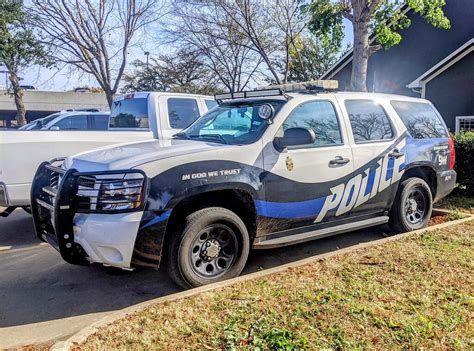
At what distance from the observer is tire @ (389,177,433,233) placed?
5664 mm

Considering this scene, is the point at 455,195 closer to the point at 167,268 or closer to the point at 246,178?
the point at 246,178

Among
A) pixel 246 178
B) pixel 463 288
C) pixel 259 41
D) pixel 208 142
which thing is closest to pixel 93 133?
pixel 208 142

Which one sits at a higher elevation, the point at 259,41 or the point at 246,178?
the point at 259,41

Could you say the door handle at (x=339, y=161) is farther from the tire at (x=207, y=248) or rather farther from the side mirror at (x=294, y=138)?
the tire at (x=207, y=248)

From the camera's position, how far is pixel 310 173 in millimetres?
4648

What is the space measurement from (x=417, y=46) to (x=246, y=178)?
64.3 feet

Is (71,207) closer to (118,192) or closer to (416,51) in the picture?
(118,192)

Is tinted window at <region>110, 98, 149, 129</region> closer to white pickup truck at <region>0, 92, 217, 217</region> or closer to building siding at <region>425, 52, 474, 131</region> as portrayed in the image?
white pickup truck at <region>0, 92, 217, 217</region>

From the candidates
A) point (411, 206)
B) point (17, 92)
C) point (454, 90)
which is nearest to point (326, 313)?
point (411, 206)

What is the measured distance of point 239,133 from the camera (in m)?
4.62

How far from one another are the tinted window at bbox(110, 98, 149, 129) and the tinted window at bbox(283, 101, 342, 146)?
3543 mm

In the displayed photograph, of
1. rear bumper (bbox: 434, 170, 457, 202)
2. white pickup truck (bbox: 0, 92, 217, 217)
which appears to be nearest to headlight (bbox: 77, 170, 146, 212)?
white pickup truck (bbox: 0, 92, 217, 217)

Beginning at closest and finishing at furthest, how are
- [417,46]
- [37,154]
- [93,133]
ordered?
1. [37,154]
2. [93,133]
3. [417,46]

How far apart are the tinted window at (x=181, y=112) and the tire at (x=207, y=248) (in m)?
3.79
